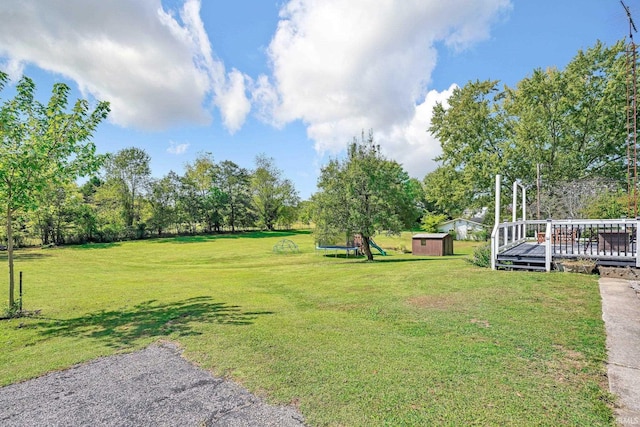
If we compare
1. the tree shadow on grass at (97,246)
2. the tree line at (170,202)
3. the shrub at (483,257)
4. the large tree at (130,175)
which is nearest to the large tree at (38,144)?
the shrub at (483,257)

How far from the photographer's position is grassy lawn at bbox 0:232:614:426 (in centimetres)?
297

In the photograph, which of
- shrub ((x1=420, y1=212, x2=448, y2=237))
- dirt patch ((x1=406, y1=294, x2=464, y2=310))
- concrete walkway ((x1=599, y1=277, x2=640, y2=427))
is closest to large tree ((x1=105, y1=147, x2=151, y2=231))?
dirt patch ((x1=406, y1=294, x2=464, y2=310))

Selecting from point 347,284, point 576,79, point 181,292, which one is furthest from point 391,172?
point 576,79

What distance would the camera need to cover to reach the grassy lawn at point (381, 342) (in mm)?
2967

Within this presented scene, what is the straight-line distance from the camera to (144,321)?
649 cm

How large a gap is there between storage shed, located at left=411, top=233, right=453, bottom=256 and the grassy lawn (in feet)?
49.5

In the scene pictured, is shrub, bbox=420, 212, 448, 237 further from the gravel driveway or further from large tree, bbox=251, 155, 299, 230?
the gravel driveway

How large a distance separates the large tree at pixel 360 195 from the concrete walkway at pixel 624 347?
32.9 feet

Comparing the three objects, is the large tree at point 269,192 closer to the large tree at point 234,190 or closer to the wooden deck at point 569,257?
the large tree at point 234,190

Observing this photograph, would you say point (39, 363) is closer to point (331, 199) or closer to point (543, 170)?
point (331, 199)

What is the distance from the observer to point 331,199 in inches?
Result: 639

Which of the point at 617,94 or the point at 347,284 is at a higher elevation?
the point at 617,94

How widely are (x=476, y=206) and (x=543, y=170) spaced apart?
4340 mm

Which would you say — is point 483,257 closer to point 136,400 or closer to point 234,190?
point 136,400
